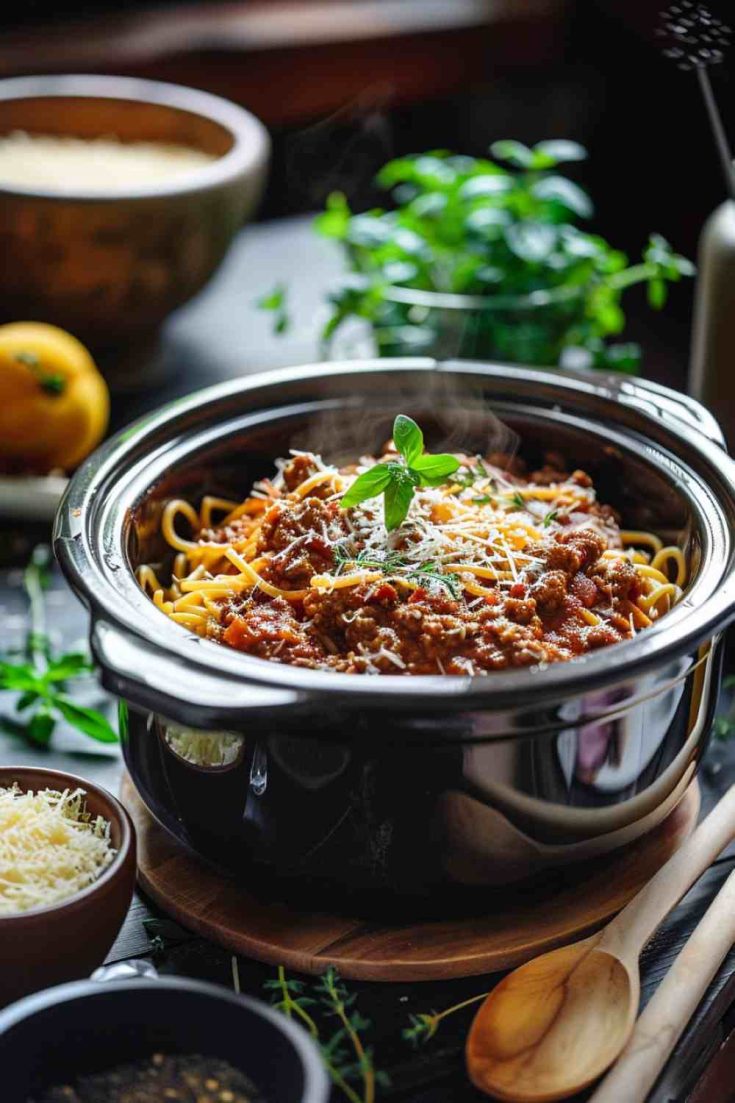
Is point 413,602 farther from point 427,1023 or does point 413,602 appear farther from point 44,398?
point 44,398

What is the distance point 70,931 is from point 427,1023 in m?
0.42

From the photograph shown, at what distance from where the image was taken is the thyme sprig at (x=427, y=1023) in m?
1.54

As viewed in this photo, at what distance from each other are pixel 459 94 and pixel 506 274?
311cm

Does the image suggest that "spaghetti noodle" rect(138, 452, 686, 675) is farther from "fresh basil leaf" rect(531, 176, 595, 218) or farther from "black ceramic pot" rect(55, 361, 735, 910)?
"fresh basil leaf" rect(531, 176, 595, 218)

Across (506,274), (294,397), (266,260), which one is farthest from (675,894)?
(266,260)

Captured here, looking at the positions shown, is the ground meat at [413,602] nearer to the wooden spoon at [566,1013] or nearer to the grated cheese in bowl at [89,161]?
the wooden spoon at [566,1013]

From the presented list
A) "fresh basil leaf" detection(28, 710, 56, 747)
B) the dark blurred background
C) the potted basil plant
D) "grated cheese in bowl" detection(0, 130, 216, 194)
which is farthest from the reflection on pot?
the dark blurred background

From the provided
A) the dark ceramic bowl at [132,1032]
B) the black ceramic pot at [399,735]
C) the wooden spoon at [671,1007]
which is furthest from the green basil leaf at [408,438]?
the dark ceramic bowl at [132,1032]

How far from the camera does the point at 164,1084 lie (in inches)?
53.1

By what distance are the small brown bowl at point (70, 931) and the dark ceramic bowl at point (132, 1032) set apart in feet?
0.48

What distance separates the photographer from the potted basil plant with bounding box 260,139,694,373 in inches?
115

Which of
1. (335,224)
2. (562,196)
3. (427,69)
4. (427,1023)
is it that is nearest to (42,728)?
(427,1023)

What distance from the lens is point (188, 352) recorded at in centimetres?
336

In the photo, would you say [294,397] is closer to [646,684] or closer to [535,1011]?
[646,684]
